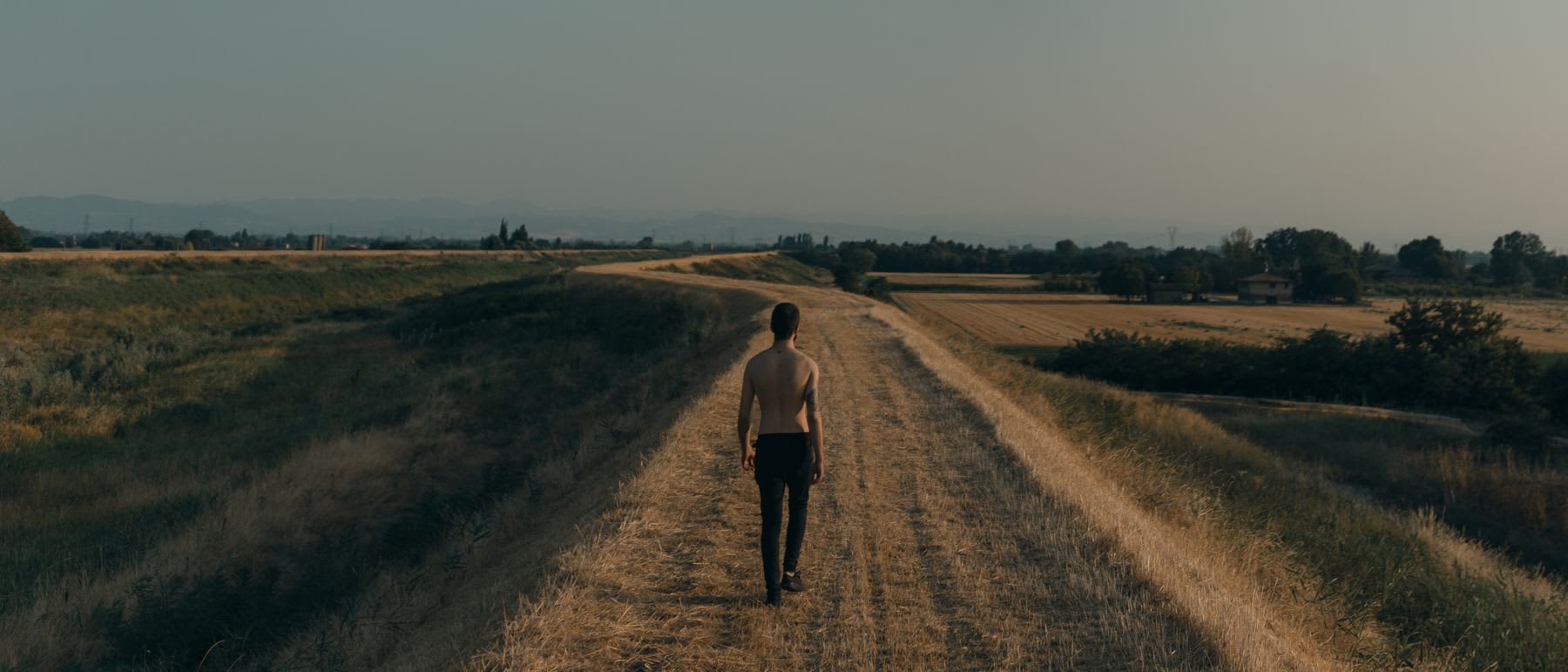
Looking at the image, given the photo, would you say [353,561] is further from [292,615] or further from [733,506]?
[733,506]

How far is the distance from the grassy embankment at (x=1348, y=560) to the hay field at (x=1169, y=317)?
1665 inches

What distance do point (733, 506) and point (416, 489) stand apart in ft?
33.4

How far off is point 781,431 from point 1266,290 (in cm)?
12442

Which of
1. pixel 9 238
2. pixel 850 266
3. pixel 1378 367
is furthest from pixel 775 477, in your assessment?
pixel 850 266

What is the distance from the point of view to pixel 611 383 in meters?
24.9

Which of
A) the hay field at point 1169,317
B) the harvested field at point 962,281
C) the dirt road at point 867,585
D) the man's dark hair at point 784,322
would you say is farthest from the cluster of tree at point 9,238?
the harvested field at point 962,281

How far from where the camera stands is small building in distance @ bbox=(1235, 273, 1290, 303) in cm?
11200

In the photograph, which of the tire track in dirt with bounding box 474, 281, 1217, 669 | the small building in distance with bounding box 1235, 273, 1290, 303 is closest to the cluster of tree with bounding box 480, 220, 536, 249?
the small building in distance with bounding box 1235, 273, 1290, 303

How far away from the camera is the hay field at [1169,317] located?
222 feet

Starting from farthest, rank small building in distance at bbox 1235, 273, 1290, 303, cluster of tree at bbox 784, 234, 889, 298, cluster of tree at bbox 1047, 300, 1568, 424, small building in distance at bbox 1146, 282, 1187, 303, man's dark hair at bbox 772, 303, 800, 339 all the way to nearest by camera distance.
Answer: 1. small building in distance at bbox 1235, 273, 1290, 303
2. small building in distance at bbox 1146, 282, 1187, 303
3. cluster of tree at bbox 784, 234, 889, 298
4. cluster of tree at bbox 1047, 300, 1568, 424
5. man's dark hair at bbox 772, 303, 800, 339

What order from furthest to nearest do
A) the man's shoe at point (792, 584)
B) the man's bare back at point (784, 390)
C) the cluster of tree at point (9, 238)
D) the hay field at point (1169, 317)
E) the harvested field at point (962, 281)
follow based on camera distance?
the harvested field at point (962, 281), the hay field at point (1169, 317), the cluster of tree at point (9, 238), the man's shoe at point (792, 584), the man's bare back at point (784, 390)

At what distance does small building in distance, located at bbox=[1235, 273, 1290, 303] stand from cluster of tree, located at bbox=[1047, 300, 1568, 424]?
74244mm

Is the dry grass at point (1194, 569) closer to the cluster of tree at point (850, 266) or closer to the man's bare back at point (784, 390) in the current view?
the man's bare back at point (784, 390)

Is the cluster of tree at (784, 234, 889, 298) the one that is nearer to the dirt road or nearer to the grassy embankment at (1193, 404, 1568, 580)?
the grassy embankment at (1193, 404, 1568, 580)
